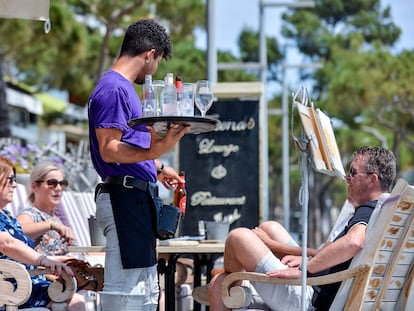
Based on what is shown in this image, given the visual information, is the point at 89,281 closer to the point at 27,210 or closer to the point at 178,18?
the point at 27,210

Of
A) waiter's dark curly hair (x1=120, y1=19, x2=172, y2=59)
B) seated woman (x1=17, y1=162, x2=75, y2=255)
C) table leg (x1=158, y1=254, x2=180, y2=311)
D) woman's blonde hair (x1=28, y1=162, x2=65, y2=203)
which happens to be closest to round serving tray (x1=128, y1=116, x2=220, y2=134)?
waiter's dark curly hair (x1=120, y1=19, x2=172, y2=59)

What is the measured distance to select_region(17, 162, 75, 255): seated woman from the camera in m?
5.58

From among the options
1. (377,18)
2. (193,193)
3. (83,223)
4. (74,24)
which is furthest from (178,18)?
(377,18)

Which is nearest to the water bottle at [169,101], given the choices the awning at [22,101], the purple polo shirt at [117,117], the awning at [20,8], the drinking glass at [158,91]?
the drinking glass at [158,91]

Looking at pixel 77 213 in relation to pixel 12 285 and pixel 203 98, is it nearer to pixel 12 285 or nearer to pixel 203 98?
pixel 12 285

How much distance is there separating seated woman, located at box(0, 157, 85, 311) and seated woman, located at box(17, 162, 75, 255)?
1.16 feet

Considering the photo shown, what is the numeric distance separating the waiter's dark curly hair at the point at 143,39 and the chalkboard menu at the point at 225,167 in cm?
536

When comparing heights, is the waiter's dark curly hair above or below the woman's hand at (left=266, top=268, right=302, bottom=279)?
above

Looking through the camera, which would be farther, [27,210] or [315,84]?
[315,84]

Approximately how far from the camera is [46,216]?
6070mm

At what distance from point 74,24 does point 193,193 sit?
43.6 ft

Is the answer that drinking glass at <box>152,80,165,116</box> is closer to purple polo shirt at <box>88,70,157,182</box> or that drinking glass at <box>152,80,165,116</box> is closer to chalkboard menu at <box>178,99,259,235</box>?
purple polo shirt at <box>88,70,157,182</box>

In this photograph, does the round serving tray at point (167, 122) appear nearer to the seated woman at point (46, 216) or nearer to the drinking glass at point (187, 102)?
the drinking glass at point (187, 102)

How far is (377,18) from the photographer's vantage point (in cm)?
→ 4581
